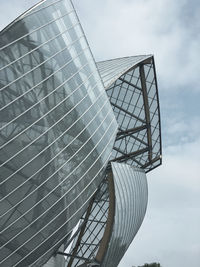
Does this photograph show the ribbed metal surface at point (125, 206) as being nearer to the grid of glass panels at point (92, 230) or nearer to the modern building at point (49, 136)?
the modern building at point (49, 136)

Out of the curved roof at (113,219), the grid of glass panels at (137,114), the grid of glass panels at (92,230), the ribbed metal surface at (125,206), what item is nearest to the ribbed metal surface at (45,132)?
the curved roof at (113,219)

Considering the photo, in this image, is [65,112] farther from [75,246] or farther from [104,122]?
[75,246]

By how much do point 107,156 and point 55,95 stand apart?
6.26 metres

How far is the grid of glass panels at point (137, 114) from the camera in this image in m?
35.7

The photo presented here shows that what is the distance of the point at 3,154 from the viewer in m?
17.8

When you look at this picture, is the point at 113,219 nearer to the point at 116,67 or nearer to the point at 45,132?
the point at 45,132

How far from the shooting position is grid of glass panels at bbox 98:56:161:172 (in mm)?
35719

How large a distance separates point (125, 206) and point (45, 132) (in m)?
13.6

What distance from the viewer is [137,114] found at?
37.8 m

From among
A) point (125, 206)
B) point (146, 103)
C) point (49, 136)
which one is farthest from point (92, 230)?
point (49, 136)

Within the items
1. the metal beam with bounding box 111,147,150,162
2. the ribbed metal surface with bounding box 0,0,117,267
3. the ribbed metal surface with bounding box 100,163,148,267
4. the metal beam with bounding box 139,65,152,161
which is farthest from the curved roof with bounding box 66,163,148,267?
the ribbed metal surface with bounding box 0,0,117,267

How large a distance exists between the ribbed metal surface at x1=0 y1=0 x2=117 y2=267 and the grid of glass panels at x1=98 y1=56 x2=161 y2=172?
11.6 meters

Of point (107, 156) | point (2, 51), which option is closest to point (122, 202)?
point (107, 156)

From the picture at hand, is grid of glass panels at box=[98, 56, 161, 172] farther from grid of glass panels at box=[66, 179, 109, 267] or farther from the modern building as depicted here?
the modern building
